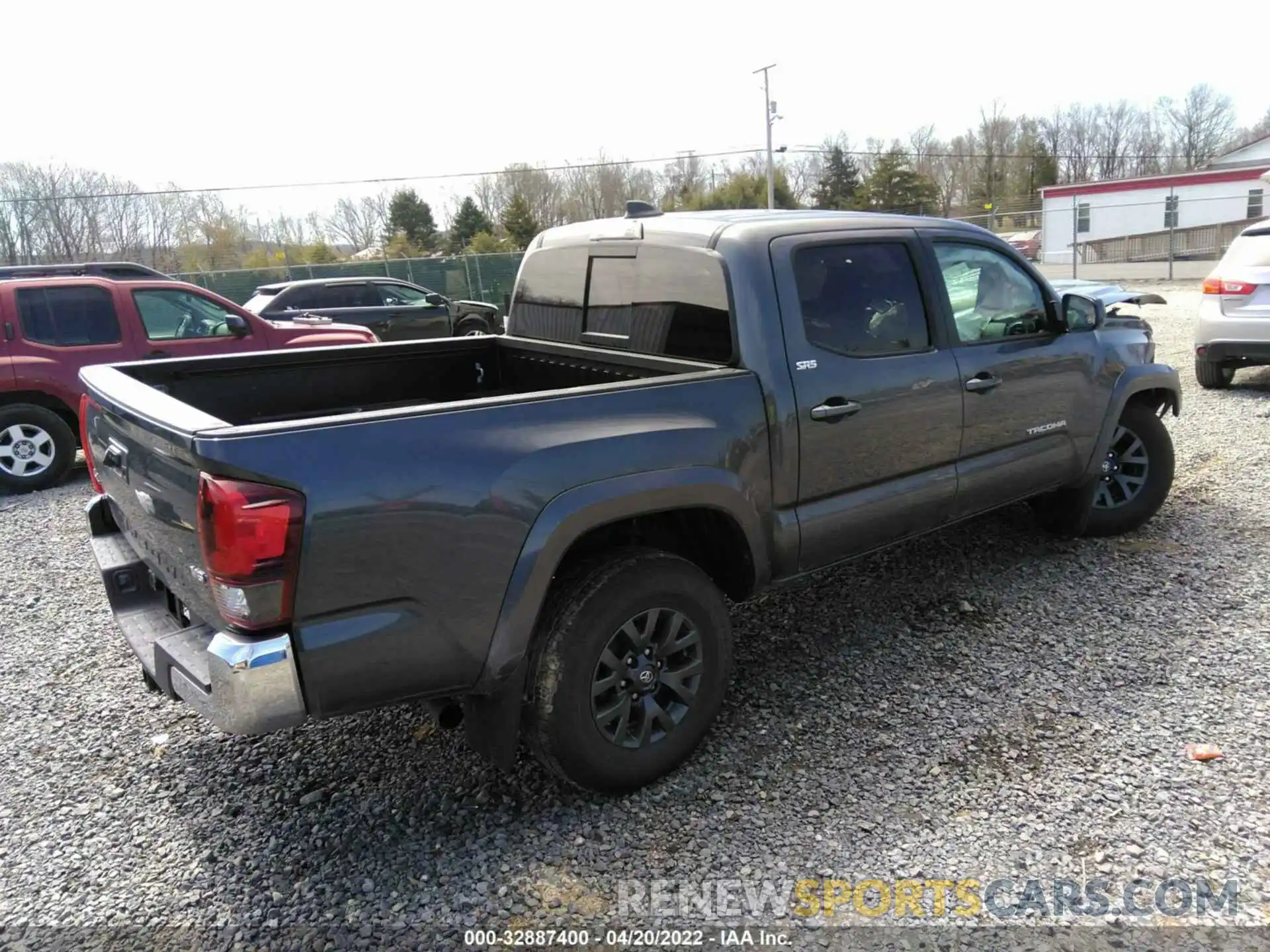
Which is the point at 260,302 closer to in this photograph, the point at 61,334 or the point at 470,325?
the point at 470,325

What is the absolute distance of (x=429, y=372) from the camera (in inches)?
181

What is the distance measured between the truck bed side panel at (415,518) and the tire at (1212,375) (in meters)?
8.94

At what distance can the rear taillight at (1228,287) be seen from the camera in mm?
8695

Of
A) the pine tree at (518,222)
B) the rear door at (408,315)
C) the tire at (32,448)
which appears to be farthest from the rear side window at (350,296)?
the pine tree at (518,222)

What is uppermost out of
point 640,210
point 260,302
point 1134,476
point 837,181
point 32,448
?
point 837,181

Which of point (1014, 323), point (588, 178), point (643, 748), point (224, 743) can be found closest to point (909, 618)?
point (1014, 323)

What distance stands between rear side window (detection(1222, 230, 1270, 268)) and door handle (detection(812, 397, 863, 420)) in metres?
7.56

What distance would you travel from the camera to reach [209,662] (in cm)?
240

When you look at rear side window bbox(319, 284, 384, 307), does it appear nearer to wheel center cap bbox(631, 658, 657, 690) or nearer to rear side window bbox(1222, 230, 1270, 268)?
rear side window bbox(1222, 230, 1270, 268)

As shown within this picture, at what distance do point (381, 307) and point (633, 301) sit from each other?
11.6 meters

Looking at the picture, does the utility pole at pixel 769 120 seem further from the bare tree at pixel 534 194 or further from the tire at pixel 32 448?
the tire at pixel 32 448

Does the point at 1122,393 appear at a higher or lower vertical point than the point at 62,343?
lower

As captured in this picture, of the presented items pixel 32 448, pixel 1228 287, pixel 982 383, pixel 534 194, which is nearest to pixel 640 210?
pixel 982 383

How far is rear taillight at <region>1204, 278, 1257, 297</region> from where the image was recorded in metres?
8.70
